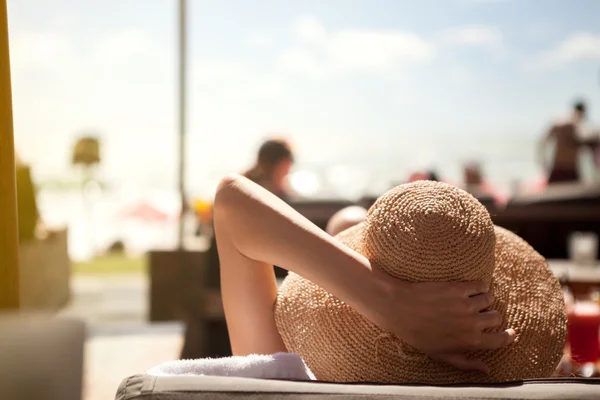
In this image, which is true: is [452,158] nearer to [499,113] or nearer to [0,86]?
[499,113]

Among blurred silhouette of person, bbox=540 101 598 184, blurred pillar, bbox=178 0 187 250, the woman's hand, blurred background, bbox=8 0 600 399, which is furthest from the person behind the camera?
blurred silhouette of person, bbox=540 101 598 184

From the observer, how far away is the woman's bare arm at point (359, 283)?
669mm

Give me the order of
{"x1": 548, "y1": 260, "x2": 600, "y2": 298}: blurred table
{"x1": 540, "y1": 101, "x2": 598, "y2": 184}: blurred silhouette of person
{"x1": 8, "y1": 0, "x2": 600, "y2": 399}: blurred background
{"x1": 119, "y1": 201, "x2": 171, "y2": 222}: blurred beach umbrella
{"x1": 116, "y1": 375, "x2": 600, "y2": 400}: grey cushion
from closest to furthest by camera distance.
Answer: {"x1": 116, "y1": 375, "x2": 600, "y2": 400}: grey cushion < {"x1": 548, "y1": 260, "x2": 600, "y2": 298}: blurred table < {"x1": 8, "y1": 0, "x2": 600, "y2": 399}: blurred background < {"x1": 540, "y1": 101, "x2": 598, "y2": 184}: blurred silhouette of person < {"x1": 119, "y1": 201, "x2": 171, "y2": 222}: blurred beach umbrella

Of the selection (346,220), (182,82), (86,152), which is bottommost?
(86,152)

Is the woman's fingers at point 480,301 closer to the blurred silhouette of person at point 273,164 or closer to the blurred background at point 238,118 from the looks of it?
the blurred background at point 238,118

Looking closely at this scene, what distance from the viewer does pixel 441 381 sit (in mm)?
666

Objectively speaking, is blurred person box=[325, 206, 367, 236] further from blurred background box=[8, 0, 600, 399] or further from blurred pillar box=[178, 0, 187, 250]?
blurred pillar box=[178, 0, 187, 250]

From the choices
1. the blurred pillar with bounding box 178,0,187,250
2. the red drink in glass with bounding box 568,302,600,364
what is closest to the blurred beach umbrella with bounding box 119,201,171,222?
the blurred pillar with bounding box 178,0,187,250

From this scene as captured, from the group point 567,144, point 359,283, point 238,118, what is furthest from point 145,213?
point 359,283

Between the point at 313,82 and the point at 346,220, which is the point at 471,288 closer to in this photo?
the point at 346,220

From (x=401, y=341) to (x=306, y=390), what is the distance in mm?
214

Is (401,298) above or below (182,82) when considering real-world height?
below

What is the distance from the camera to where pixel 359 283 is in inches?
26.7

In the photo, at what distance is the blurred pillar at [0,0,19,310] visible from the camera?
70 centimetres
